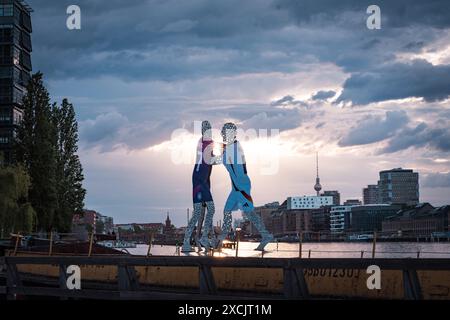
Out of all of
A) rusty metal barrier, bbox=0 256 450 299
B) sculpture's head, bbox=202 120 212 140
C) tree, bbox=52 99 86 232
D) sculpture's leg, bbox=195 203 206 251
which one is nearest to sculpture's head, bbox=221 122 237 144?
sculpture's head, bbox=202 120 212 140

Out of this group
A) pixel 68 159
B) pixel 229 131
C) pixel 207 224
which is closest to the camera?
pixel 229 131

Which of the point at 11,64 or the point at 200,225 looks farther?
the point at 11,64

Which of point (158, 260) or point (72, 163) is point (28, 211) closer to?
point (72, 163)

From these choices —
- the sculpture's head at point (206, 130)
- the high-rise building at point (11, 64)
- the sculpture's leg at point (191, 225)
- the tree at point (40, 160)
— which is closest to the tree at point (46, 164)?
the tree at point (40, 160)

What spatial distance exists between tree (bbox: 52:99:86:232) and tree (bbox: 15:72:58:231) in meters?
7.73

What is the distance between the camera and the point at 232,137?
47.2 m

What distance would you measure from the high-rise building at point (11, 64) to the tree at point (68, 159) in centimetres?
1341

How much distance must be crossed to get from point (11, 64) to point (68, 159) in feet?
75.4

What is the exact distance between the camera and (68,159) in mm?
96625

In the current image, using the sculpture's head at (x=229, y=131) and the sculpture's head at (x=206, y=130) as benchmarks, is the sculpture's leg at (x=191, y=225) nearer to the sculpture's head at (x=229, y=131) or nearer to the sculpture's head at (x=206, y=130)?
the sculpture's head at (x=206, y=130)

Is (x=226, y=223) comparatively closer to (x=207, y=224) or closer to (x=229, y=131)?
(x=207, y=224)

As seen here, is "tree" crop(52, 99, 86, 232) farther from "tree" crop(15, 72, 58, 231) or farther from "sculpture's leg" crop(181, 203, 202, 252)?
"sculpture's leg" crop(181, 203, 202, 252)

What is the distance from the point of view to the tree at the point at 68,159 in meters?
92.9

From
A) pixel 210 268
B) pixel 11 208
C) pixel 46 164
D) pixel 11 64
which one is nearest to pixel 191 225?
pixel 11 208
